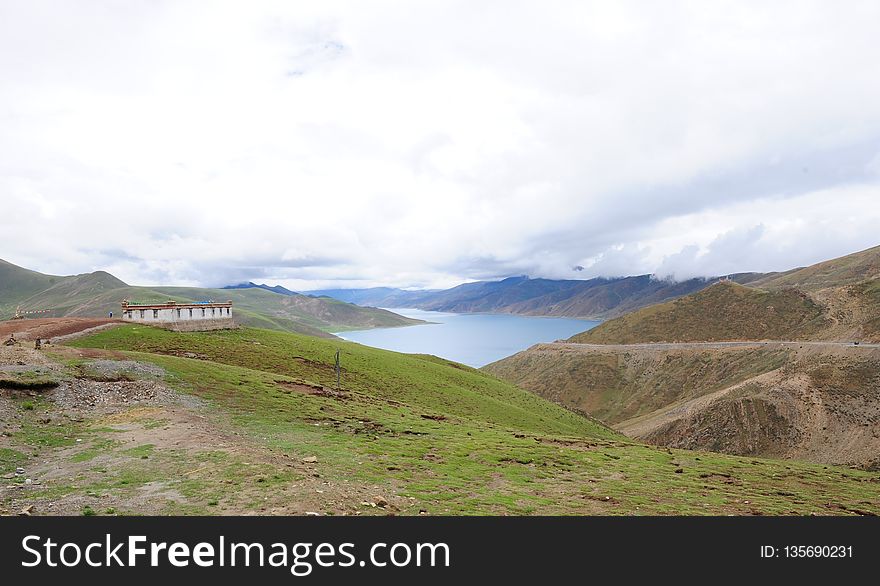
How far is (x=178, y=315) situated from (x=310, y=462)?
163 feet

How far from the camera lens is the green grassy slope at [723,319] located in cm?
13050

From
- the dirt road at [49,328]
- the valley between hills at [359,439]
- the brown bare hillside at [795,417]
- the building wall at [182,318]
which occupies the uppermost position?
the building wall at [182,318]

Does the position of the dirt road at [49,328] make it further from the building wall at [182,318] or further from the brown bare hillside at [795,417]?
the brown bare hillside at [795,417]

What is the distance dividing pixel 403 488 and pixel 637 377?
115 metres

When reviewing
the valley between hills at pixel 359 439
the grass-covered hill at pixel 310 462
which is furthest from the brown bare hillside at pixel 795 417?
the grass-covered hill at pixel 310 462

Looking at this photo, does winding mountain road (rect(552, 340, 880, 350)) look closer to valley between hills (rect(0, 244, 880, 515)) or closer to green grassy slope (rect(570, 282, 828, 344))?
green grassy slope (rect(570, 282, 828, 344))

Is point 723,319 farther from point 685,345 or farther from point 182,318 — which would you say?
point 182,318

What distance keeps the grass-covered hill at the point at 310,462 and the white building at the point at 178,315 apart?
23685 millimetres

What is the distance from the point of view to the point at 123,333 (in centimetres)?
4962

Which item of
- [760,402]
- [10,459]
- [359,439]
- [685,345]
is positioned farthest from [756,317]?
[10,459]

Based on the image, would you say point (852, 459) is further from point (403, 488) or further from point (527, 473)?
point (403, 488)
